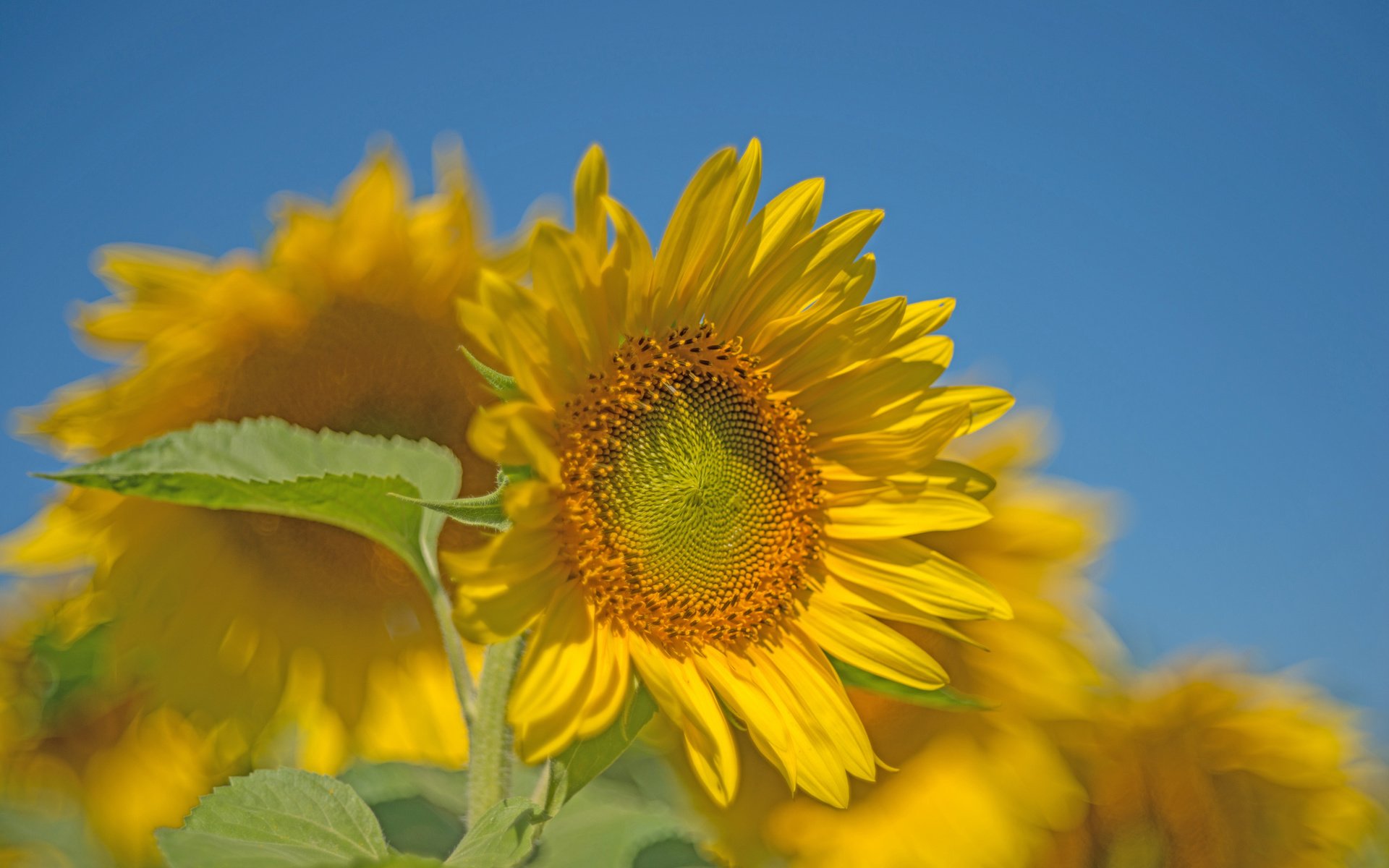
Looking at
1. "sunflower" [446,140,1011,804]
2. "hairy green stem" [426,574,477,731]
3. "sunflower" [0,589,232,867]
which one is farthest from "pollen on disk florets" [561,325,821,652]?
"sunflower" [0,589,232,867]

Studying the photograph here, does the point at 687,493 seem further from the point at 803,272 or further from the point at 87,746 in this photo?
the point at 87,746

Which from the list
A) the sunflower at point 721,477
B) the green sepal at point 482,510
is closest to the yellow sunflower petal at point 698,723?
the sunflower at point 721,477

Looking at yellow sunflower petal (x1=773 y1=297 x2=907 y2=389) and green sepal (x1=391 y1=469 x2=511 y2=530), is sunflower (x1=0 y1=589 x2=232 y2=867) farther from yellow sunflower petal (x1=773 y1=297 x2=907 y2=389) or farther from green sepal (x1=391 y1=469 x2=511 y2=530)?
yellow sunflower petal (x1=773 y1=297 x2=907 y2=389)

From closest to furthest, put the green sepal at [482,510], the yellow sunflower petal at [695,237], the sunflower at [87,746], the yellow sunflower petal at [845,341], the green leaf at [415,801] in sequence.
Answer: the green sepal at [482,510] → the yellow sunflower petal at [695,237] → the yellow sunflower petal at [845,341] → the green leaf at [415,801] → the sunflower at [87,746]

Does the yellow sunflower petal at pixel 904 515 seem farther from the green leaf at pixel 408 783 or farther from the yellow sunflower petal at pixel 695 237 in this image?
the green leaf at pixel 408 783

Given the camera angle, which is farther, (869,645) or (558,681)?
(869,645)

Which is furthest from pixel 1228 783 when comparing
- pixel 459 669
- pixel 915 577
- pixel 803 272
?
pixel 459 669
